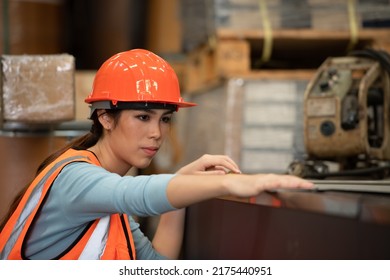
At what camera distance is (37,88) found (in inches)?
91.4

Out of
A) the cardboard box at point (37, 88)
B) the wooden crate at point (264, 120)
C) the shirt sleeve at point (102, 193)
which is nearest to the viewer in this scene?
the shirt sleeve at point (102, 193)

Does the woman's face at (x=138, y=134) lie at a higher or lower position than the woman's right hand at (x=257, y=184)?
higher

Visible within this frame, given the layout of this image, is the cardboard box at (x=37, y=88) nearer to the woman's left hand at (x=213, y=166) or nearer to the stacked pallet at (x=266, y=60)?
the woman's left hand at (x=213, y=166)

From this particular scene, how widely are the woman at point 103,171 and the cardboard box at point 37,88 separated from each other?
1.54 ft

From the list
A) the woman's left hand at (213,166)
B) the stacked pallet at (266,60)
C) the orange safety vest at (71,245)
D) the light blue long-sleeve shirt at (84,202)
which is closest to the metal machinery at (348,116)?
the stacked pallet at (266,60)

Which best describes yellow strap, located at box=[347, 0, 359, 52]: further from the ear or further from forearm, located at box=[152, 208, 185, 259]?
the ear

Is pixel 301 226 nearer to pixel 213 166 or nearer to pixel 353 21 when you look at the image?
pixel 213 166

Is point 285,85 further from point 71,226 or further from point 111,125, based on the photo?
point 71,226

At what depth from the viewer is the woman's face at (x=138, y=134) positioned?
175 centimetres

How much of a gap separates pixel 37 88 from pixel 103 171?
34.3 inches

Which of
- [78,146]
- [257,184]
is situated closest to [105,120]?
[78,146]

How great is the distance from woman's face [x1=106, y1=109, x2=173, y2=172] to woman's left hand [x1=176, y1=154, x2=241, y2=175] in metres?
0.14

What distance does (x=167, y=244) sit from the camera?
2139 mm
